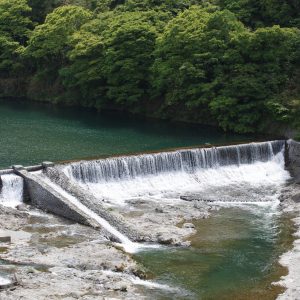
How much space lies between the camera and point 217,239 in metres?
31.5

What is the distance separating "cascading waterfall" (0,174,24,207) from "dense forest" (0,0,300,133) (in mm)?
20881

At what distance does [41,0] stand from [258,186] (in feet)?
143

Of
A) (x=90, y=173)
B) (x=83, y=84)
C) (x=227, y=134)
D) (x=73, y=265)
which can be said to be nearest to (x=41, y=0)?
(x=83, y=84)

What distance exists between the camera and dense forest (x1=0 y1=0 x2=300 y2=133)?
5197 cm

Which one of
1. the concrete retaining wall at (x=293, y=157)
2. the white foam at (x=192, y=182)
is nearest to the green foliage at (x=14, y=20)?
the white foam at (x=192, y=182)

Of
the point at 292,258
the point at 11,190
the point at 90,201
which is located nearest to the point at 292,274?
the point at 292,258

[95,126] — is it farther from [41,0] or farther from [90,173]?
[41,0]

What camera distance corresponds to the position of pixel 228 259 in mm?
28906

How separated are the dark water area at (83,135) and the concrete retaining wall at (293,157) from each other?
397 cm

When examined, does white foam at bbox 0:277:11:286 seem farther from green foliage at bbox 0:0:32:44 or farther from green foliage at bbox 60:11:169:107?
green foliage at bbox 0:0:32:44

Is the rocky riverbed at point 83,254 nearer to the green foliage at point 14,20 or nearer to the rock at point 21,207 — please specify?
the rock at point 21,207

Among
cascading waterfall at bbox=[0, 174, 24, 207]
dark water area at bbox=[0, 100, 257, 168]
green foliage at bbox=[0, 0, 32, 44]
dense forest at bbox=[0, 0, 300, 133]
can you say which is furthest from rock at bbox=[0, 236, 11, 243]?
green foliage at bbox=[0, 0, 32, 44]

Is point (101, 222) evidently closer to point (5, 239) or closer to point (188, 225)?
point (188, 225)

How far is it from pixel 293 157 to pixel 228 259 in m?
19.0
